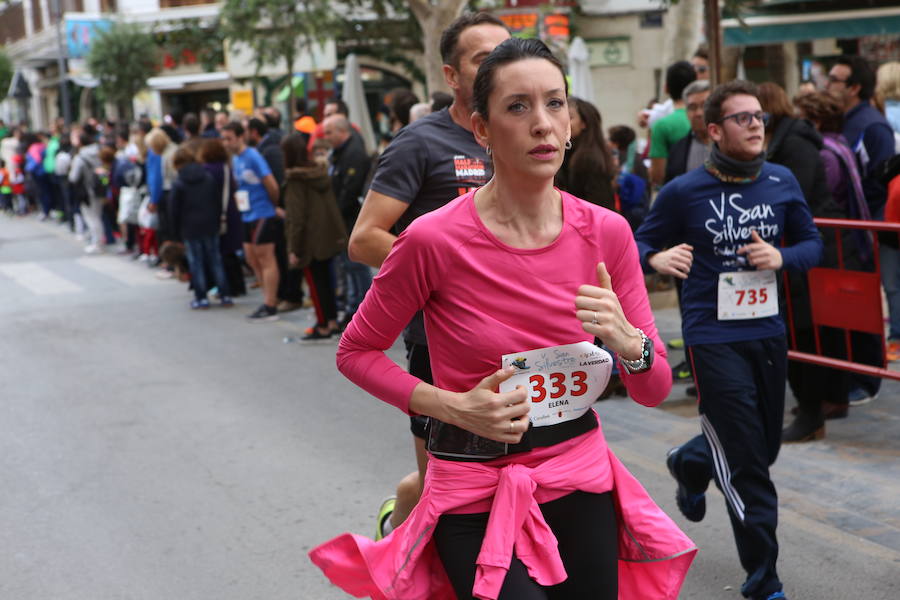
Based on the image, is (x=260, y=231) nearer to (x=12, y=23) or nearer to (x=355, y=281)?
(x=355, y=281)

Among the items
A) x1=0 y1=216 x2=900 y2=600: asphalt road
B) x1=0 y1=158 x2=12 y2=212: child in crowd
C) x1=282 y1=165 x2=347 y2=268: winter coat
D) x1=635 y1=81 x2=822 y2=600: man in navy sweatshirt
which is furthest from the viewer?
x1=0 y1=158 x2=12 y2=212: child in crowd

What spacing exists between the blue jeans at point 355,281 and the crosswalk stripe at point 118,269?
16.7 ft

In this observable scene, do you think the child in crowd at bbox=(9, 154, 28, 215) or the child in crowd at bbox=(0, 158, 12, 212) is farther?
the child in crowd at bbox=(0, 158, 12, 212)

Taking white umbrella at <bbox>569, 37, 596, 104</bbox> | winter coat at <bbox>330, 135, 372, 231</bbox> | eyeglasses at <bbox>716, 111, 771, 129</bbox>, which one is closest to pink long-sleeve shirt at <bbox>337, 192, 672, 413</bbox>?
eyeglasses at <bbox>716, 111, 771, 129</bbox>

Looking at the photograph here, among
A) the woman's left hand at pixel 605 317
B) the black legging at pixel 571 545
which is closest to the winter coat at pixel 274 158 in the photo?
the black legging at pixel 571 545

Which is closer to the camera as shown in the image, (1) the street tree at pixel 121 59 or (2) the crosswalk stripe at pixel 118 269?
(2) the crosswalk stripe at pixel 118 269

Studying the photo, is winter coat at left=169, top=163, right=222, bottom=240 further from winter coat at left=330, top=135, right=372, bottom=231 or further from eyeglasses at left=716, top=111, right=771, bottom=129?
eyeglasses at left=716, top=111, right=771, bottom=129

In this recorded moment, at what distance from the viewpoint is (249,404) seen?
7.92 m

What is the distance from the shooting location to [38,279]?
15.7 m

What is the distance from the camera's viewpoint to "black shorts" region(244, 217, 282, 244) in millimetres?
11641

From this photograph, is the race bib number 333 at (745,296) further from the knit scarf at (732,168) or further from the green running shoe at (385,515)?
the green running shoe at (385,515)

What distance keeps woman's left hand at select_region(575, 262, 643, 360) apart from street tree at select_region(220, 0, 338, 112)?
627 inches

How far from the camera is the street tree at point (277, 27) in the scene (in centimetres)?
1914

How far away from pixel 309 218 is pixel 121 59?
2543cm
